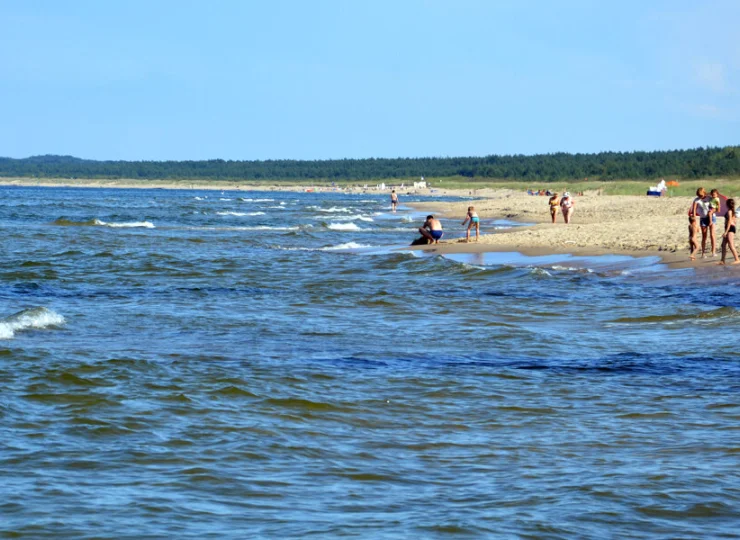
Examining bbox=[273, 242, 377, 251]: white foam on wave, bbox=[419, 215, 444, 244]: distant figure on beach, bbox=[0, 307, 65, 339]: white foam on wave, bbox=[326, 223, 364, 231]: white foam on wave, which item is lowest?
bbox=[0, 307, 65, 339]: white foam on wave

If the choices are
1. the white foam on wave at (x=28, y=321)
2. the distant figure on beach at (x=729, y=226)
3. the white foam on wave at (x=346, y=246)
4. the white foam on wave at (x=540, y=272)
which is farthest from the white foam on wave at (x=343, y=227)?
the white foam on wave at (x=28, y=321)

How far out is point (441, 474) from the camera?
652cm

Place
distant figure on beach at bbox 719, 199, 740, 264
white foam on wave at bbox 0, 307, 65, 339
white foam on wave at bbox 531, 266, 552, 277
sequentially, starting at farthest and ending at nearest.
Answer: white foam on wave at bbox 531, 266, 552, 277 → distant figure on beach at bbox 719, 199, 740, 264 → white foam on wave at bbox 0, 307, 65, 339

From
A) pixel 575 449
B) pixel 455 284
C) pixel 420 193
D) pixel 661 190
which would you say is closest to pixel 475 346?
pixel 575 449

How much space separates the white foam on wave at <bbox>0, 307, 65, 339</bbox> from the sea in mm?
43

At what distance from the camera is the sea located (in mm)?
5684

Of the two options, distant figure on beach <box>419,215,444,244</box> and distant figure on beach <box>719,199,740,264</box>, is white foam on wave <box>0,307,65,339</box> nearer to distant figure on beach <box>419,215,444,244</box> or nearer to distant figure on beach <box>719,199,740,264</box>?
distant figure on beach <box>719,199,740,264</box>

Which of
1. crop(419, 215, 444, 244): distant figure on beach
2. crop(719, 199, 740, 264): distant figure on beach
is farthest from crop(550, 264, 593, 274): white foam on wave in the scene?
crop(419, 215, 444, 244): distant figure on beach

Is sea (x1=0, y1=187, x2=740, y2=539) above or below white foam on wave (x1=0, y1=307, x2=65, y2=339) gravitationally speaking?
below

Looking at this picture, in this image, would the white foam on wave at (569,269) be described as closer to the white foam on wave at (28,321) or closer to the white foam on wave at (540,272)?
the white foam on wave at (540,272)

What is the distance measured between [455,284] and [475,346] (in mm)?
7194

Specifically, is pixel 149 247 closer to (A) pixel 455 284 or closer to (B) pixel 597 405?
(A) pixel 455 284

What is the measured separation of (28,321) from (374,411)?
6449mm

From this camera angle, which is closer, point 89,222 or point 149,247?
point 149,247
